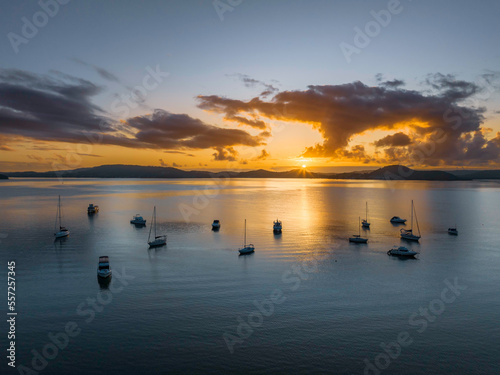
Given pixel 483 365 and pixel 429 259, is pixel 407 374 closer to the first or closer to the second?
pixel 483 365

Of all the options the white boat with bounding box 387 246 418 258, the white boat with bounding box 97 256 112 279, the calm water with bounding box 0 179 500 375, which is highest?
the white boat with bounding box 97 256 112 279

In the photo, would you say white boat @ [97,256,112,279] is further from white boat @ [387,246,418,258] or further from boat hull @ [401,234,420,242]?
boat hull @ [401,234,420,242]

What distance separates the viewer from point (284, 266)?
2290 inches

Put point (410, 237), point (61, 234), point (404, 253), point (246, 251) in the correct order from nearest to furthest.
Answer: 1. point (404, 253)
2. point (246, 251)
3. point (61, 234)
4. point (410, 237)

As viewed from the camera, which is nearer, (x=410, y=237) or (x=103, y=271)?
(x=103, y=271)

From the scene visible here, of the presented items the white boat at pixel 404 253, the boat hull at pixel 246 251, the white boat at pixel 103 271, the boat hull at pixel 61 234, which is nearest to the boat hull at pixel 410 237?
the white boat at pixel 404 253

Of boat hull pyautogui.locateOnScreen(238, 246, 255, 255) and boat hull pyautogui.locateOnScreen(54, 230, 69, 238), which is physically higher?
boat hull pyautogui.locateOnScreen(54, 230, 69, 238)

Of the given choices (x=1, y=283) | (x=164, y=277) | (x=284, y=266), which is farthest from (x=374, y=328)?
(x=1, y=283)

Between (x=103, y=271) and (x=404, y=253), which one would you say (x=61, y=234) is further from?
(x=404, y=253)

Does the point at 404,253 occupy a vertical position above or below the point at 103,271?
below

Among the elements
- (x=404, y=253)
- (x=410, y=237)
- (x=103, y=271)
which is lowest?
(x=404, y=253)

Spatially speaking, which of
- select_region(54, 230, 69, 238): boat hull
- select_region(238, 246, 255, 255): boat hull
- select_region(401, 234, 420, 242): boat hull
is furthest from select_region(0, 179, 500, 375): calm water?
select_region(54, 230, 69, 238): boat hull

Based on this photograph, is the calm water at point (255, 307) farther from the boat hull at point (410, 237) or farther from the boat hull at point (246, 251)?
the boat hull at point (410, 237)

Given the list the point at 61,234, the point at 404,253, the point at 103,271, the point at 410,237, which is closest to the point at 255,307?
the point at 103,271
